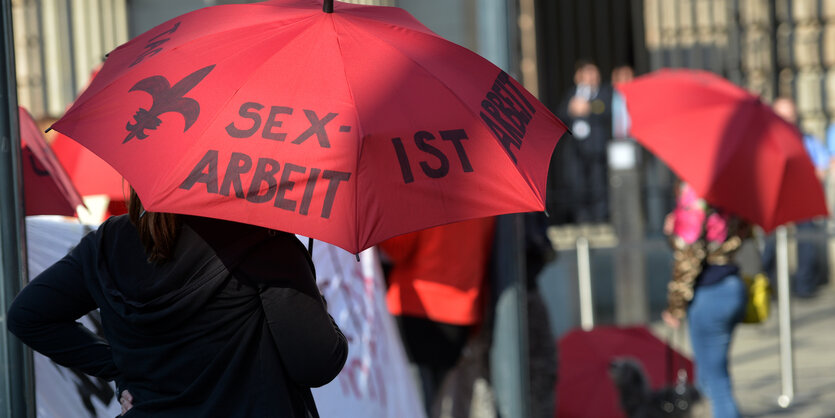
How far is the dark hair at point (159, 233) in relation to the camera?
8.37ft

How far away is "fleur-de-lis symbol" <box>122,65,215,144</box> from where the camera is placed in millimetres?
2555

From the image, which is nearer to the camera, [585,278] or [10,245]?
[10,245]

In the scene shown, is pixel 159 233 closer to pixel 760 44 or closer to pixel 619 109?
pixel 619 109

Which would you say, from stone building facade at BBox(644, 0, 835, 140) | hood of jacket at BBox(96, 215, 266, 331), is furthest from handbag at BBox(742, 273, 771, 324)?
stone building facade at BBox(644, 0, 835, 140)

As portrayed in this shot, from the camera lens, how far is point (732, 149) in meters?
5.54

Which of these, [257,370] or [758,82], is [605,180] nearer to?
[758,82]

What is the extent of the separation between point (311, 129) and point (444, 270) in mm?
2976

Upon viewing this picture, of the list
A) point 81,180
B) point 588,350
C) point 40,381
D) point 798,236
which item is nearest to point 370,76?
point 40,381

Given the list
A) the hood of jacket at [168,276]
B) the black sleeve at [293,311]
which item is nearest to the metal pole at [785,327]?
the black sleeve at [293,311]

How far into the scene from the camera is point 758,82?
507 inches

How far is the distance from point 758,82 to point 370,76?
11.0 metres

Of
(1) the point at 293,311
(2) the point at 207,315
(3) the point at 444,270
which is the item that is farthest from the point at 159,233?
(3) the point at 444,270

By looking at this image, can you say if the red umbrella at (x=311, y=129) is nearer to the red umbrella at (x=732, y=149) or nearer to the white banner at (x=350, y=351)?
the white banner at (x=350, y=351)

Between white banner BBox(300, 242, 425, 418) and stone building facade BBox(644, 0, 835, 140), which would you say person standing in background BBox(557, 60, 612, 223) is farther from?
white banner BBox(300, 242, 425, 418)
